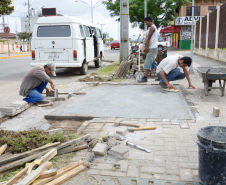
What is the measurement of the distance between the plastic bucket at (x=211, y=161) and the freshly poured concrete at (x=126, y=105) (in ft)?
7.68

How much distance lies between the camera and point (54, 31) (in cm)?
1066

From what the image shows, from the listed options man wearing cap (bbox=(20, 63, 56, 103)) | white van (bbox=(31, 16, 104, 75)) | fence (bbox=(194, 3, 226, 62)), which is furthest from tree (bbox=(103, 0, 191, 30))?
man wearing cap (bbox=(20, 63, 56, 103))

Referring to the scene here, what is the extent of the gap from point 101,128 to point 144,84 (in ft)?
14.7

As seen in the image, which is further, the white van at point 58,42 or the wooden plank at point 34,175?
the white van at point 58,42

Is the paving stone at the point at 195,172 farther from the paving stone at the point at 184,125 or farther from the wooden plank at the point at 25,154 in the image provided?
the wooden plank at the point at 25,154

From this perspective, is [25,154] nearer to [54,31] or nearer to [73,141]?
[73,141]

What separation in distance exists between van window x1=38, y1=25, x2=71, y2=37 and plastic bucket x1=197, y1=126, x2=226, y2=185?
8.85 meters

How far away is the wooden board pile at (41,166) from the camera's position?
2.72 metres

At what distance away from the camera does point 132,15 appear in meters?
39.5

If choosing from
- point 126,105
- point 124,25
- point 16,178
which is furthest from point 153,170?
point 124,25

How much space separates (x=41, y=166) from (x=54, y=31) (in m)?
8.68

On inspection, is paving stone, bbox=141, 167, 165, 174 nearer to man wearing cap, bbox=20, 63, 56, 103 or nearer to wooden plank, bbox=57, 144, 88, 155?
wooden plank, bbox=57, 144, 88, 155

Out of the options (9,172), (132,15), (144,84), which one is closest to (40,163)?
(9,172)

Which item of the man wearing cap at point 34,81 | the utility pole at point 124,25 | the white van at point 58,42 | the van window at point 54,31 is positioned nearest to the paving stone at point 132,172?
the man wearing cap at point 34,81
